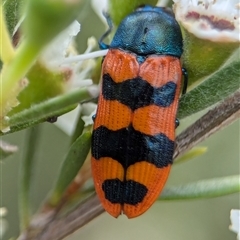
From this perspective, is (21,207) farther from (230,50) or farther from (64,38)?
(230,50)

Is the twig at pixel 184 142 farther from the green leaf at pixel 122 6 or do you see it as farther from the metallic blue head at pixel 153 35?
the metallic blue head at pixel 153 35

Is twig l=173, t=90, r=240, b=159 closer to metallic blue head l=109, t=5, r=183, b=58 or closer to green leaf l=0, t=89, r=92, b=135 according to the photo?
green leaf l=0, t=89, r=92, b=135

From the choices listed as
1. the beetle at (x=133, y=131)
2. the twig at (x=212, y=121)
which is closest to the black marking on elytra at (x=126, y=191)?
the beetle at (x=133, y=131)

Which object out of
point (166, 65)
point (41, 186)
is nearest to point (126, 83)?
point (166, 65)

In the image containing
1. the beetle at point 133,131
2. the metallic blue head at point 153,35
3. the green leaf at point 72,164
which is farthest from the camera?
the metallic blue head at point 153,35

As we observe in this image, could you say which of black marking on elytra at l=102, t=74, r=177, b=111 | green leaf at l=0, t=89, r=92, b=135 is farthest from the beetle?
green leaf at l=0, t=89, r=92, b=135

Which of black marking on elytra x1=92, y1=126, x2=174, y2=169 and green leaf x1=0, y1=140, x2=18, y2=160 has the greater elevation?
green leaf x1=0, y1=140, x2=18, y2=160
